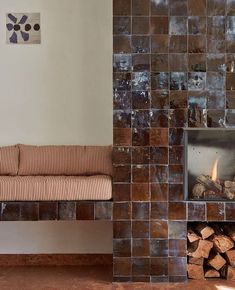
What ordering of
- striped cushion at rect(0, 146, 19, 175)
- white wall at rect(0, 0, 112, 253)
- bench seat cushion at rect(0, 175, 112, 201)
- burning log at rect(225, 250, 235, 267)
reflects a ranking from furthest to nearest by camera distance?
1. white wall at rect(0, 0, 112, 253)
2. striped cushion at rect(0, 146, 19, 175)
3. burning log at rect(225, 250, 235, 267)
4. bench seat cushion at rect(0, 175, 112, 201)

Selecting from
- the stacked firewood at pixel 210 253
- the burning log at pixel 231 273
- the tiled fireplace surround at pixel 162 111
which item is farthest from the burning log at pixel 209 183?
→ the burning log at pixel 231 273

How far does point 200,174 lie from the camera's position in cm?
286

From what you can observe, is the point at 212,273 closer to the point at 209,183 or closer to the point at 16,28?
the point at 209,183

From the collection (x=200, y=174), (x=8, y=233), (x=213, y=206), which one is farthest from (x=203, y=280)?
(x=8, y=233)

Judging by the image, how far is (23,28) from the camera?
10.3ft

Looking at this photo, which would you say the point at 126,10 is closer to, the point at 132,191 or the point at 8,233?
the point at 132,191

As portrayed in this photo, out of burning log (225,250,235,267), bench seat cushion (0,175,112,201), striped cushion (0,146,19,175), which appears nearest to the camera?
bench seat cushion (0,175,112,201)

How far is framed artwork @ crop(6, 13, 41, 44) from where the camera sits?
315 centimetres

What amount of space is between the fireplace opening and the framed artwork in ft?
4.72

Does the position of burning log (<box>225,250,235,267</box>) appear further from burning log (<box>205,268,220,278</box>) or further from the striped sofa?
the striped sofa

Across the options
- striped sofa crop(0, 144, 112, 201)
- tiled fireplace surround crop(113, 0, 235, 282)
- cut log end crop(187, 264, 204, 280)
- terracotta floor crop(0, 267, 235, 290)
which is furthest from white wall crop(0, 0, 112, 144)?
cut log end crop(187, 264, 204, 280)

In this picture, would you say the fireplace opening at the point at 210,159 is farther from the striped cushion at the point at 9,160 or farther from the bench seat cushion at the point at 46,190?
the striped cushion at the point at 9,160

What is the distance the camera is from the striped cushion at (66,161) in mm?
2990

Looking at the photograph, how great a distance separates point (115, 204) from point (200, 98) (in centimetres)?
91
